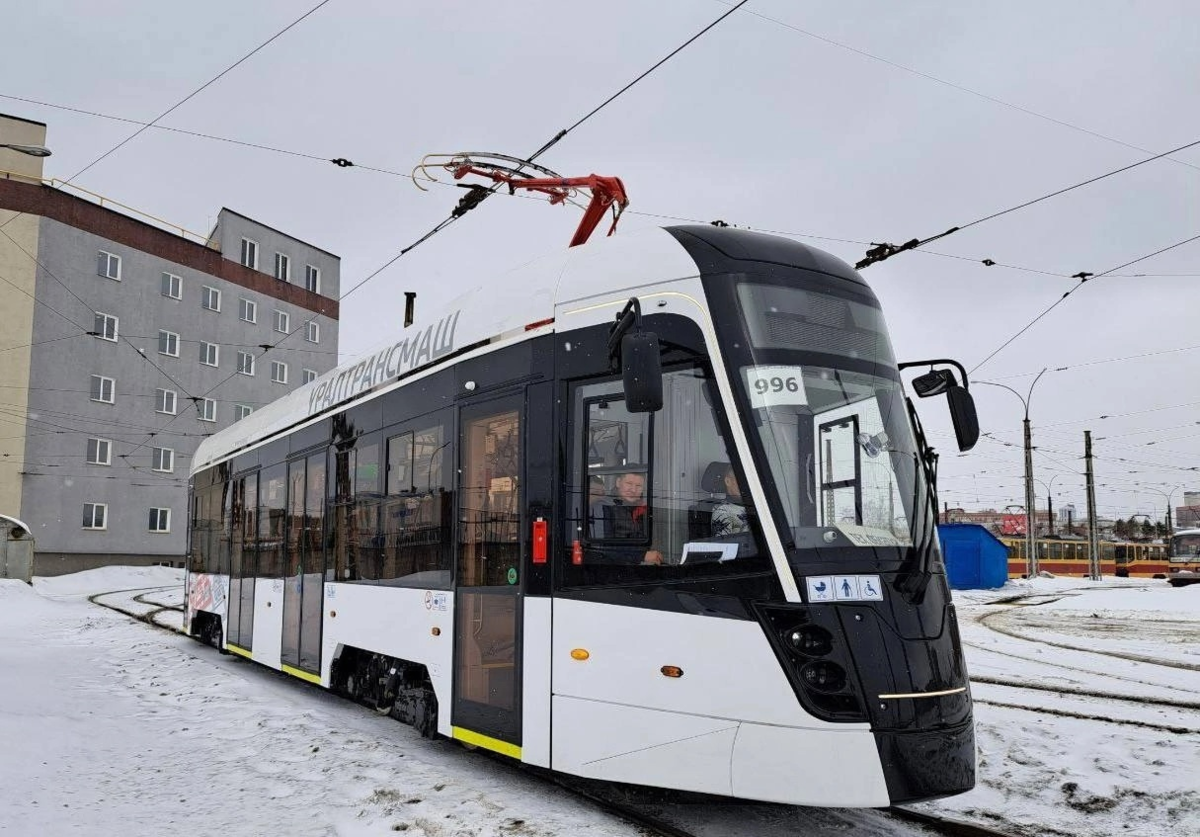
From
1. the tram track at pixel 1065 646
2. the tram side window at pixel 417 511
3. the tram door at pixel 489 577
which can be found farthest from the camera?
the tram track at pixel 1065 646

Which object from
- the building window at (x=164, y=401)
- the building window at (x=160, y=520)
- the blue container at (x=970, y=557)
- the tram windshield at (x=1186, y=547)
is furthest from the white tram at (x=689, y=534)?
→ the tram windshield at (x=1186, y=547)

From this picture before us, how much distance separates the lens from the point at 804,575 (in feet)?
15.9

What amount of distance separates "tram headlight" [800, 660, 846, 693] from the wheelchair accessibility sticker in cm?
31

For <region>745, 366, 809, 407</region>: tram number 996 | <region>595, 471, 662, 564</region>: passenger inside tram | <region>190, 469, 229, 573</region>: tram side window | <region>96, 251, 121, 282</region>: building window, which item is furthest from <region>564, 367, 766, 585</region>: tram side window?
<region>96, 251, 121, 282</region>: building window

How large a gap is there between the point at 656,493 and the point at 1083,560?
54151 millimetres

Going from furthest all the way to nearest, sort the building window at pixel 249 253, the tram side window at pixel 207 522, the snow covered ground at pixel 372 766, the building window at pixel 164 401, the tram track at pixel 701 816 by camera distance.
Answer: the building window at pixel 249 253 < the building window at pixel 164 401 < the tram side window at pixel 207 522 < the snow covered ground at pixel 372 766 < the tram track at pixel 701 816

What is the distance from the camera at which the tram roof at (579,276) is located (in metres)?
5.66

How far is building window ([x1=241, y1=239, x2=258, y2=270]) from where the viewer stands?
45234 mm

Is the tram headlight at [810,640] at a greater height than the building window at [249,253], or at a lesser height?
lesser

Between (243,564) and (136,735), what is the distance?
15.3 feet

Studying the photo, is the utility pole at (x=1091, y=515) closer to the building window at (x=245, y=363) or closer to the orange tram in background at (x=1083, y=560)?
the orange tram in background at (x=1083, y=560)

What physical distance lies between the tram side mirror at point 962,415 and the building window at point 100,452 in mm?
38655

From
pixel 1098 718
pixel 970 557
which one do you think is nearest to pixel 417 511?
pixel 1098 718

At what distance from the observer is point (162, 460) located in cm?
4078
